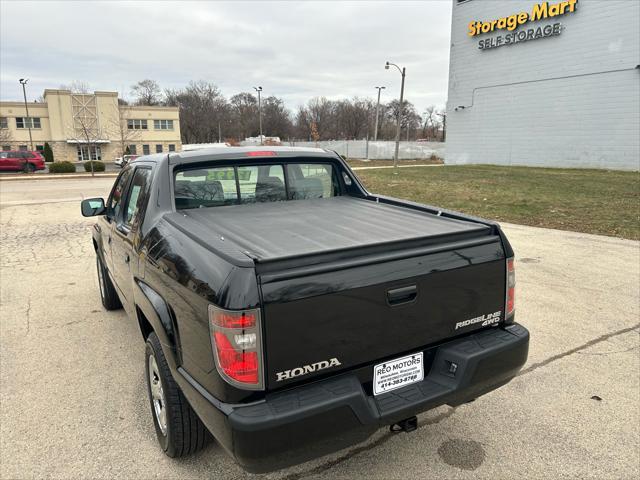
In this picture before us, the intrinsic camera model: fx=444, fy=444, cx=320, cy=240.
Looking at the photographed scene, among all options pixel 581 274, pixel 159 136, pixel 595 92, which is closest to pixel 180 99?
pixel 159 136

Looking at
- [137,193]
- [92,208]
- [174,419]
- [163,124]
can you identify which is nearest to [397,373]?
[174,419]

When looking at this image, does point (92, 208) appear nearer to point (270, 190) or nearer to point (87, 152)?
point (270, 190)

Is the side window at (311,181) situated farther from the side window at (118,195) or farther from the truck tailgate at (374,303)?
the truck tailgate at (374,303)

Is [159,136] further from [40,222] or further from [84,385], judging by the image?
[84,385]

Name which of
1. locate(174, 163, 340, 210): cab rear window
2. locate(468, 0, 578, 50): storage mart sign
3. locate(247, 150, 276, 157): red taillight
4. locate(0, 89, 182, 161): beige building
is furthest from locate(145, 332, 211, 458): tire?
locate(0, 89, 182, 161): beige building

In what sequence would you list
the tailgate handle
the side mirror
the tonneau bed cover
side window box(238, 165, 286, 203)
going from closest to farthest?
the tailgate handle → the tonneau bed cover → side window box(238, 165, 286, 203) → the side mirror

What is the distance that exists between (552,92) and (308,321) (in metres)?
29.0

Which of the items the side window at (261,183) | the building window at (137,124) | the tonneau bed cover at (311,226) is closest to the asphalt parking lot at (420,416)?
the tonneau bed cover at (311,226)

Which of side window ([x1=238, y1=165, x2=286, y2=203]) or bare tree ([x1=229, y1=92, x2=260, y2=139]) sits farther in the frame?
bare tree ([x1=229, y1=92, x2=260, y2=139])

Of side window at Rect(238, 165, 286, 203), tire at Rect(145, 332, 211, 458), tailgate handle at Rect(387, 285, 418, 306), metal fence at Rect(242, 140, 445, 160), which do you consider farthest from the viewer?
metal fence at Rect(242, 140, 445, 160)

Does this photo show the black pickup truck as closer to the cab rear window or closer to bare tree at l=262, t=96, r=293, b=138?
the cab rear window

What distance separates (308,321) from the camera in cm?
191

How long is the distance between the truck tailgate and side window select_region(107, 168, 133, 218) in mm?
2560

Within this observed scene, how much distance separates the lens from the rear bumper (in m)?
1.82
